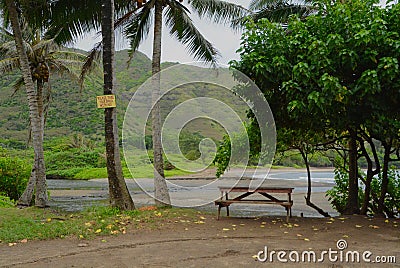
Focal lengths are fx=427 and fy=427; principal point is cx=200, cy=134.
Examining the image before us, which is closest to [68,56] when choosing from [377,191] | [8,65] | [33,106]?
[8,65]

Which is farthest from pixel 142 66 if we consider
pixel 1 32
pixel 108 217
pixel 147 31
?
pixel 108 217

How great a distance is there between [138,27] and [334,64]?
21.5ft

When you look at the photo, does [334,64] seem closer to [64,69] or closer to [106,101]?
[106,101]

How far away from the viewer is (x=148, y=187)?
22.2 m

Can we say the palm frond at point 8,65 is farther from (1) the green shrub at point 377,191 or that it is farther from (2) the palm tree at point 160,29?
(1) the green shrub at point 377,191

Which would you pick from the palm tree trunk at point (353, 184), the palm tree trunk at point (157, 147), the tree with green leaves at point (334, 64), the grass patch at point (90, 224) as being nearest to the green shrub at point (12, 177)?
the grass patch at point (90, 224)

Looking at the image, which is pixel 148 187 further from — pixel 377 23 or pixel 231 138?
pixel 377 23

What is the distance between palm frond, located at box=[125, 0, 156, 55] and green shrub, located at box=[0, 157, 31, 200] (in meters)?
6.75

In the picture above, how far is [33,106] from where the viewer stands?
1198cm

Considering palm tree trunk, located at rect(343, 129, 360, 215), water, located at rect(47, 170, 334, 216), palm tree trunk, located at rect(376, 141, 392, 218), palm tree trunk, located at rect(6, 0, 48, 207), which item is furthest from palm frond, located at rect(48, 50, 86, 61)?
palm tree trunk, located at rect(376, 141, 392, 218)

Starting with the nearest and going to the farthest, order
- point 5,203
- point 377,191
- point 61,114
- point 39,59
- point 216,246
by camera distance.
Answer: point 216,246 → point 377,191 → point 5,203 → point 39,59 → point 61,114

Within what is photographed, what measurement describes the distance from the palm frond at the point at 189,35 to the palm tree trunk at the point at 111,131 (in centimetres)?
293

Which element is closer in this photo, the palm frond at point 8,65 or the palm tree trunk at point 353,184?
the palm tree trunk at point 353,184

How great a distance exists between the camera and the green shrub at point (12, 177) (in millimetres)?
15992
